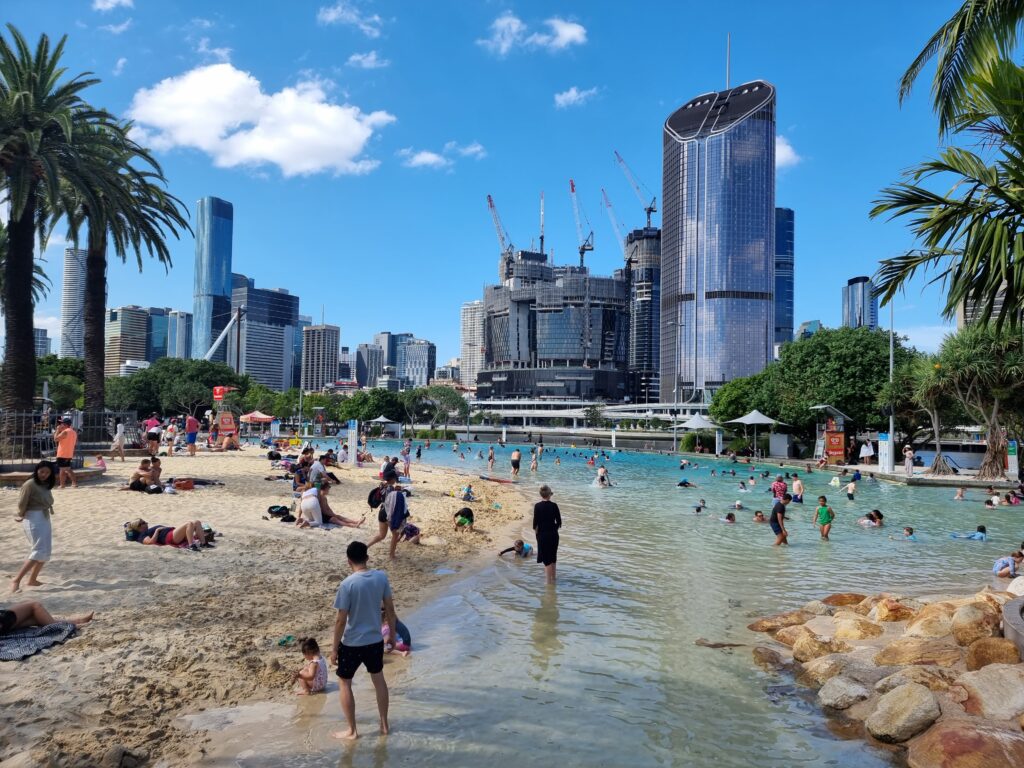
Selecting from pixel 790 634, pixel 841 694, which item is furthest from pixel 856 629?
pixel 841 694

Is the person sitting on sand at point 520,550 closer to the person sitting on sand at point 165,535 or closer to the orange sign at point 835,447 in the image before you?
the person sitting on sand at point 165,535

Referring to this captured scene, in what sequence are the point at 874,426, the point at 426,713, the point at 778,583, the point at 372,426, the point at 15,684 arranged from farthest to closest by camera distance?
the point at 372,426 → the point at 874,426 → the point at 778,583 → the point at 426,713 → the point at 15,684

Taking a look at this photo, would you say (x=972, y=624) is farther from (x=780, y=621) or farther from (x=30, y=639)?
(x=30, y=639)

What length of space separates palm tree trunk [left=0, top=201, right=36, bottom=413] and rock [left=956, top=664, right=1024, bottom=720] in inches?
910

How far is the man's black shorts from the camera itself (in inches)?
225

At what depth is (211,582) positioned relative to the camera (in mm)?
10219

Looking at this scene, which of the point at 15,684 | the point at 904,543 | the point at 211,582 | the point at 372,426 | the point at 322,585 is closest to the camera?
the point at 15,684

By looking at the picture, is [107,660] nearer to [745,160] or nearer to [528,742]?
[528,742]

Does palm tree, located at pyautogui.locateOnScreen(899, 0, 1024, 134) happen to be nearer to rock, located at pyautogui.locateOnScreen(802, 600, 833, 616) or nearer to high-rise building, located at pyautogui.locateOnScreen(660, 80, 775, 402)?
rock, located at pyautogui.locateOnScreen(802, 600, 833, 616)

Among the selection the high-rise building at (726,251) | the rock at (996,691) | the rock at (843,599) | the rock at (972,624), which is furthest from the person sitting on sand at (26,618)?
the high-rise building at (726,251)

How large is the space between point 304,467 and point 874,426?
4738 cm

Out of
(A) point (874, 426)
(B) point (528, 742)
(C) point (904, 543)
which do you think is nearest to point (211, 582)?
(B) point (528, 742)

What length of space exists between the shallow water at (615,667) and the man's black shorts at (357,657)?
0.79 metres

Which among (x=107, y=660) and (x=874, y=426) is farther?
(x=874, y=426)
